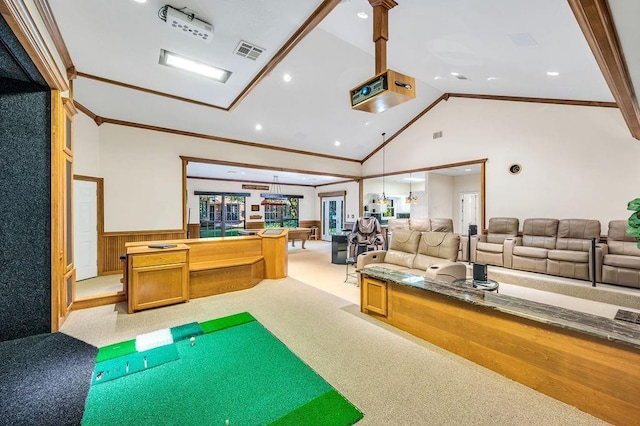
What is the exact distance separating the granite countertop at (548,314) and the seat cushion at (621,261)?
3270 mm

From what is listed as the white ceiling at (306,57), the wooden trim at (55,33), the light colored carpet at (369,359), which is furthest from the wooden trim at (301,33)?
the light colored carpet at (369,359)

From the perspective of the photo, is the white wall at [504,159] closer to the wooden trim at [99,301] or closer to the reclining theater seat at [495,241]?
the reclining theater seat at [495,241]

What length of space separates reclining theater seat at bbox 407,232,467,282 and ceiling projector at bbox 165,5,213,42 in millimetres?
4130

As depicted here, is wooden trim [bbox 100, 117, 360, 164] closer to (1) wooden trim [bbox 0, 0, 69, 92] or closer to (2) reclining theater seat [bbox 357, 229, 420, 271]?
(1) wooden trim [bbox 0, 0, 69, 92]

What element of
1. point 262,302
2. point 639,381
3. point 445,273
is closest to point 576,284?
point 445,273

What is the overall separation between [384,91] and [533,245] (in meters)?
4.99

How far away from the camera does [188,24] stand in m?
3.06

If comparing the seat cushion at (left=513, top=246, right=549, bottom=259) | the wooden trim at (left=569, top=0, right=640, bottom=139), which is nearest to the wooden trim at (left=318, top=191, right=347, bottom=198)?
the seat cushion at (left=513, top=246, right=549, bottom=259)

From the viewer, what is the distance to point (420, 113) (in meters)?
7.85

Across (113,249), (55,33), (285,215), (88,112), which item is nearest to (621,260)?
(55,33)

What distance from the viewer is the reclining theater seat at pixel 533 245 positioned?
5180mm

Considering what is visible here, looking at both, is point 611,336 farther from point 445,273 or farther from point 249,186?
point 249,186

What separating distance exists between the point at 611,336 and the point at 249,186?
38.6 feet

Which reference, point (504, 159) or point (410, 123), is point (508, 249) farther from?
point (410, 123)
